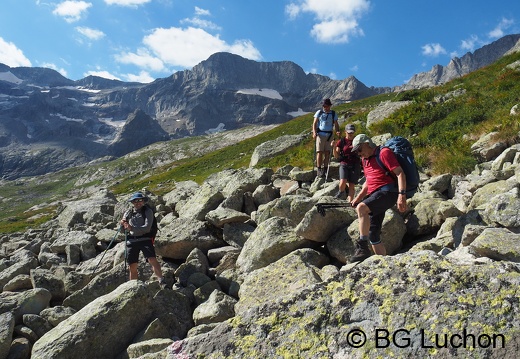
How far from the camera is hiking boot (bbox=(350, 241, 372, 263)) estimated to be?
24.5ft

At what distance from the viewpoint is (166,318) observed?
764cm

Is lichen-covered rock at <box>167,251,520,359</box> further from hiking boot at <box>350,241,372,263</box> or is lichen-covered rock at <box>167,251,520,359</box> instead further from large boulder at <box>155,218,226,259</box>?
large boulder at <box>155,218,226,259</box>

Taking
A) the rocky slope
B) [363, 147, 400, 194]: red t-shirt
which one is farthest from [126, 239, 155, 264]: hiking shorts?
[363, 147, 400, 194]: red t-shirt

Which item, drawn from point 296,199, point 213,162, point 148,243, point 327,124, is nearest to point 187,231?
point 148,243

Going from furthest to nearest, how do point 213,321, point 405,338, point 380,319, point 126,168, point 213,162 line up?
1. point 126,168
2. point 213,162
3. point 213,321
4. point 380,319
5. point 405,338

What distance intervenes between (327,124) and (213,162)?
138 ft

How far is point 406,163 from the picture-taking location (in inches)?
294

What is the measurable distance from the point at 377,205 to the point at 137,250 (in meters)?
7.18

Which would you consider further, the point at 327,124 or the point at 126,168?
the point at 126,168

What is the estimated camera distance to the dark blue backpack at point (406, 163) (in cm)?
739

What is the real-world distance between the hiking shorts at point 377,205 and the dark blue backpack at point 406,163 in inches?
13.6

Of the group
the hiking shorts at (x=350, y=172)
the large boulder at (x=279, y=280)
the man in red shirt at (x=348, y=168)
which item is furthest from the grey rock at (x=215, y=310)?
the hiking shorts at (x=350, y=172)

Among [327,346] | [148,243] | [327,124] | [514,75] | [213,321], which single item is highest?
[514,75]

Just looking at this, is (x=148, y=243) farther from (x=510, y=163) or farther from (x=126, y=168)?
(x=126, y=168)
